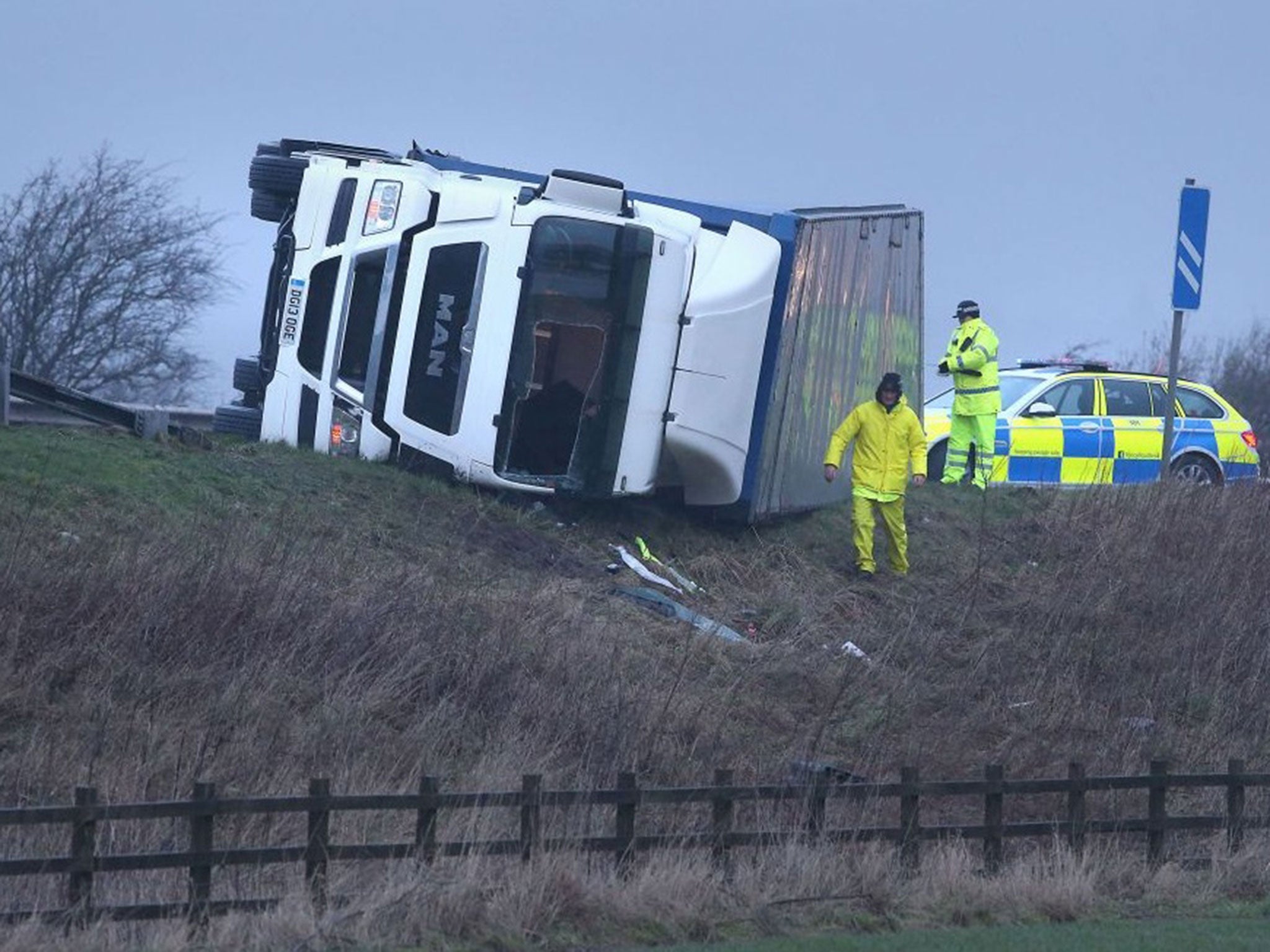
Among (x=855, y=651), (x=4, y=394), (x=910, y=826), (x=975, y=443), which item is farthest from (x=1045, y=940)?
(x=975, y=443)

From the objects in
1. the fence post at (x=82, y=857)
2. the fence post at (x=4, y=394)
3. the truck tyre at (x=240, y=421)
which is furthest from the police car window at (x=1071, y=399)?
the fence post at (x=82, y=857)

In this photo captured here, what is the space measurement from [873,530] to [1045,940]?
688 centimetres

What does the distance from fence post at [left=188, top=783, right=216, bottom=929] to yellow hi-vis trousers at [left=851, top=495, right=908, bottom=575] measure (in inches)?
310

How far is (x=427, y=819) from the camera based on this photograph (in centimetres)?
812

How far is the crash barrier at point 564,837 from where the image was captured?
7250mm

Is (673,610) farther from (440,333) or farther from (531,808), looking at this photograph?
(531,808)

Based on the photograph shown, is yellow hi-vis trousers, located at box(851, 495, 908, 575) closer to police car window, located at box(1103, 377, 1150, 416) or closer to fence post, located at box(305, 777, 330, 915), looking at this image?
police car window, located at box(1103, 377, 1150, 416)

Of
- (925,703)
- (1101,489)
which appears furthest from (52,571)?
(1101,489)

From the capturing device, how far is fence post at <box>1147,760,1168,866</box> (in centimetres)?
999

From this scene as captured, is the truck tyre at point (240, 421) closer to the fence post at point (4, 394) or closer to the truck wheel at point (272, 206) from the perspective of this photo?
the truck wheel at point (272, 206)

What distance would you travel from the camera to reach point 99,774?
884 centimetres

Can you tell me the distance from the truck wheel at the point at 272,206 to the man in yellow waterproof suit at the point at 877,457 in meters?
4.64

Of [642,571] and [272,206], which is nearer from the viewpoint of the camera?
[642,571]

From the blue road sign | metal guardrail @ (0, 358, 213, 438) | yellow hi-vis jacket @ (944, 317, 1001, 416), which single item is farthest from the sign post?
metal guardrail @ (0, 358, 213, 438)
